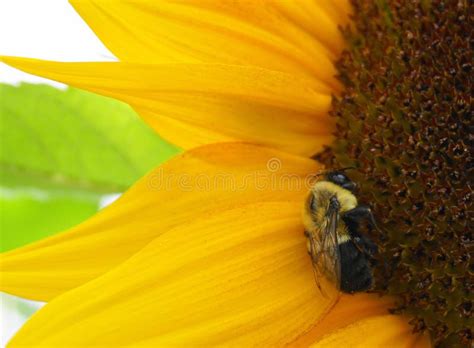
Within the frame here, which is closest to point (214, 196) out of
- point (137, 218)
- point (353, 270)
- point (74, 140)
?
point (137, 218)

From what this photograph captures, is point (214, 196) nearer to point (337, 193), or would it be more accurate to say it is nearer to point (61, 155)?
point (337, 193)

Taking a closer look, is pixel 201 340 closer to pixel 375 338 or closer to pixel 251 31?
pixel 375 338

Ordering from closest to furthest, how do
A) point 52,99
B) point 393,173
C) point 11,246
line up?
point 393,173 < point 52,99 < point 11,246

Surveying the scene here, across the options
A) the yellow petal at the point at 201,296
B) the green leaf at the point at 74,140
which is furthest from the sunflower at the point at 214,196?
the green leaf at the point at 74,140

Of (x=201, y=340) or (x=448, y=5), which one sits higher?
(x=448, y=5)

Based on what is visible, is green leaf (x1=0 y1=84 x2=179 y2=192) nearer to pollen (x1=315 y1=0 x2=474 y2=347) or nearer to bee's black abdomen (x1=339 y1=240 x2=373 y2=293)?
pollen (x1=315 y1=0 x2=474 y2=347)

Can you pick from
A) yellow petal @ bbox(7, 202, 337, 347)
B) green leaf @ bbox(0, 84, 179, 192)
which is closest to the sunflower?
yellow petal @ bbox(7, 202, 337, 347)

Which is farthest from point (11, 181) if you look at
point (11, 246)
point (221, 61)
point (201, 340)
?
point (201, 340)
